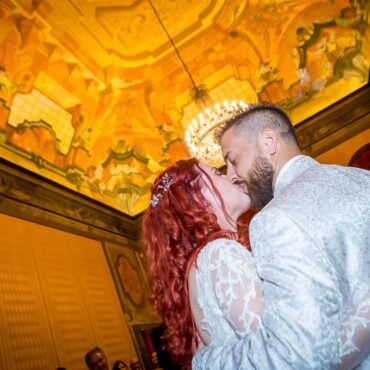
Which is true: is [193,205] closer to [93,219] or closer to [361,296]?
[361,296]

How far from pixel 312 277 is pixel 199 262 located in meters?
0.62

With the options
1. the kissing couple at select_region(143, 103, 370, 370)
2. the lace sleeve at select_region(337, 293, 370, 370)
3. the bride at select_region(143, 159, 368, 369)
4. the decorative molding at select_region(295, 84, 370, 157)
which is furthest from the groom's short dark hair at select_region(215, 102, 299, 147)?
the decorative molding at select_region(295, 84, 370, 157)

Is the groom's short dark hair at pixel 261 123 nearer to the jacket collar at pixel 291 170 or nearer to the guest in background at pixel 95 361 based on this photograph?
the jacket collar at pixel 291 170

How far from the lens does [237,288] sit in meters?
1.44

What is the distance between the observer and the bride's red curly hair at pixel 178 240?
1834mm

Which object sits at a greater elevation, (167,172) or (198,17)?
(198,17)

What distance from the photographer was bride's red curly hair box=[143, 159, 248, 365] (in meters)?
1.83

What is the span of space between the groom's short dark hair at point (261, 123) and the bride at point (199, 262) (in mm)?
320

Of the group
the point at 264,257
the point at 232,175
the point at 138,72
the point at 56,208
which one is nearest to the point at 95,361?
the point at 56,208

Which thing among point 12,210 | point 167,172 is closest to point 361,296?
point 167,172

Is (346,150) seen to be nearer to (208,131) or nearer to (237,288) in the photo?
(208,131)

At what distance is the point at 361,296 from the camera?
1243mm

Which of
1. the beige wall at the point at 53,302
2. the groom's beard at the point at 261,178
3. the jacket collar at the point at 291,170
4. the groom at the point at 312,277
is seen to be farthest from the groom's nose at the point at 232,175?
the beige wall at the point at 53,302

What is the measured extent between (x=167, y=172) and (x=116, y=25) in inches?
292
